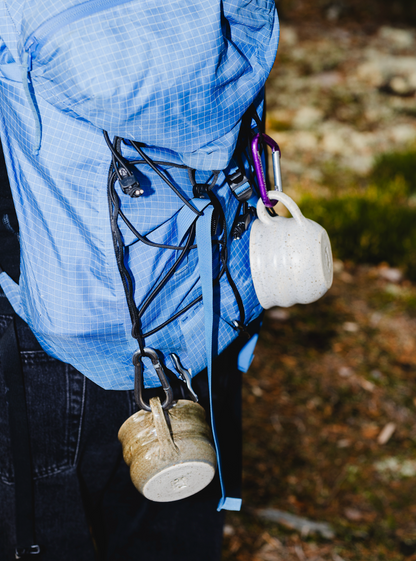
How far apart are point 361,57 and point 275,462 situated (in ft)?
15.8

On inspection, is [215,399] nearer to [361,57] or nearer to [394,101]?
[394,101]

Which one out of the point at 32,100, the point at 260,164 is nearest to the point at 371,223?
the point at 260,164

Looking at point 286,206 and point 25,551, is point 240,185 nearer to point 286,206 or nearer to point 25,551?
point 286,206

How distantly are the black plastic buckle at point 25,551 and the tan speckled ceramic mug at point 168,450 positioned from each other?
421 mm

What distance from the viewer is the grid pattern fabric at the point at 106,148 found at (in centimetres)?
77

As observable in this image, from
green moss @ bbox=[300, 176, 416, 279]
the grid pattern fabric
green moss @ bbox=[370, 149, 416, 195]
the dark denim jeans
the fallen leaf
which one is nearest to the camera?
the grid pattern fabric

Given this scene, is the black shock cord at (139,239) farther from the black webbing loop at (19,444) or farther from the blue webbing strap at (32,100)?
the black webbing loop at (19,444)

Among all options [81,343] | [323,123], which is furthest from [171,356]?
[323,123]

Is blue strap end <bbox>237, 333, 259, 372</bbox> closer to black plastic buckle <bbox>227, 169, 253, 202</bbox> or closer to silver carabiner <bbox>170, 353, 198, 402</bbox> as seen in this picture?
silver carabiner <bbox>170, 353, 198, 402</bbox>

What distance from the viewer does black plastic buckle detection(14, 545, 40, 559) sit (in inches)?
49.8

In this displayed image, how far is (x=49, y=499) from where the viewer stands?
4.13 ft

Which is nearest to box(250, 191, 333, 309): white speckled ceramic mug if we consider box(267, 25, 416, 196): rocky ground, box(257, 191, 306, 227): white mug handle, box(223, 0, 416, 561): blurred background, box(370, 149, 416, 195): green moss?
box(257, 191, 306, 227): white mug handle

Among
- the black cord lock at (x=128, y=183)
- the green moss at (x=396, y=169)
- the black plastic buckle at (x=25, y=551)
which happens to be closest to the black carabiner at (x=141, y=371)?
the black cord lock at (x=128, y=183)

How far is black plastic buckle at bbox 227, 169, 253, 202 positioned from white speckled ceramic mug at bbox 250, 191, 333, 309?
0.05 metres
